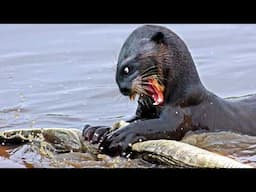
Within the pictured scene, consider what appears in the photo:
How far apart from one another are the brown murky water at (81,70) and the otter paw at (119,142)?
1.60ft

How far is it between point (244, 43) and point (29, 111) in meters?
4.07

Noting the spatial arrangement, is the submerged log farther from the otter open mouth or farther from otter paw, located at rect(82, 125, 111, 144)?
the otter open mouth

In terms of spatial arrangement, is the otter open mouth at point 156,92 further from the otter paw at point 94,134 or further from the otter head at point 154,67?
the otter paw at point 94,134

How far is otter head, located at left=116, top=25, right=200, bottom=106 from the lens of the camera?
13.4ft

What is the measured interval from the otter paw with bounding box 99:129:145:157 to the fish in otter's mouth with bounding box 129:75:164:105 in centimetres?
24

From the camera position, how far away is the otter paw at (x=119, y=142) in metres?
3.96

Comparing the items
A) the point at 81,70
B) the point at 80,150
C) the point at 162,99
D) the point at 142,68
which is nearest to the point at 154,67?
the point at 142,68

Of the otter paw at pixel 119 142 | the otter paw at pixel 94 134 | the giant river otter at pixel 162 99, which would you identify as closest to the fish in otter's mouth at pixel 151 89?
the giant river otter at pixel 162 99

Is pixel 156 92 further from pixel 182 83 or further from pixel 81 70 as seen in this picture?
pixel 81 70

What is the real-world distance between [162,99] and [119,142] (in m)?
0.54

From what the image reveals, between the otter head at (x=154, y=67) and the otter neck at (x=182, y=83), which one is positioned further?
the otter neck at (x=182, y=83)

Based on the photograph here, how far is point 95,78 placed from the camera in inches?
284

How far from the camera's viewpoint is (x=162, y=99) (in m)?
4.38

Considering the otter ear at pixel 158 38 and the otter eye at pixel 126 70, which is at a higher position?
the otter ear at pixel 158 38
